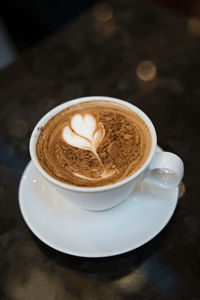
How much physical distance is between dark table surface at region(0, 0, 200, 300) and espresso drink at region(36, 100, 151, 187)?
0.26 m

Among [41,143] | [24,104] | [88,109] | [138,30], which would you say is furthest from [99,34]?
[41,143]

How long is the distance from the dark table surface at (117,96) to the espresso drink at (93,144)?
26cm

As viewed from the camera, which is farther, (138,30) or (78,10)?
(78,10)

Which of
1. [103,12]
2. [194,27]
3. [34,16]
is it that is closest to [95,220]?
[194,27]

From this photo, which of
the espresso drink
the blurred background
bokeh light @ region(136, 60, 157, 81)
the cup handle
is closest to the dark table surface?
bokeh light @ region(136, 60, 157, 81)

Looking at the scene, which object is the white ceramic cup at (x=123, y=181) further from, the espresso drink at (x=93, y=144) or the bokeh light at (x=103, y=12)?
the bokeh light at (x=103, y=12)

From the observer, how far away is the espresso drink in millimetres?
994

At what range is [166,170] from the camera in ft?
3.30

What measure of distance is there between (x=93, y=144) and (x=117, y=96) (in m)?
0.53

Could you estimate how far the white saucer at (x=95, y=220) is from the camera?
973mm

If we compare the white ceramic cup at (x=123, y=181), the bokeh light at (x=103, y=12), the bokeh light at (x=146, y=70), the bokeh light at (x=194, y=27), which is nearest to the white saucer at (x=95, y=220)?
the white ceramic cup at (x=123, y=181)

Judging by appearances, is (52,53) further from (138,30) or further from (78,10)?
(78,10)

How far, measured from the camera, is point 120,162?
1012mm

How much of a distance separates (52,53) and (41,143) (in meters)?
0.86
